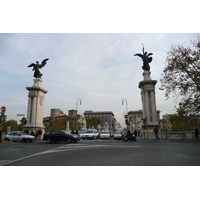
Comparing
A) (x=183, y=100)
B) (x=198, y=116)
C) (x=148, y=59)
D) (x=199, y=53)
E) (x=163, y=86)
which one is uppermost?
(x=148, y=59)

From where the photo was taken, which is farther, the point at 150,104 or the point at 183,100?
the point at 150,104

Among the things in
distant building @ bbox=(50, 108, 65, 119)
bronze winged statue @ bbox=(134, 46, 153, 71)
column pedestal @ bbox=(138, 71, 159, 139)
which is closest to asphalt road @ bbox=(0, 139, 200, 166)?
column pedestal @ bbox=(138, 71, 159, 139)

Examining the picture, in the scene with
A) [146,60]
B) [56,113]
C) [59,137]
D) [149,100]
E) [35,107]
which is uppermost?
[56,113]

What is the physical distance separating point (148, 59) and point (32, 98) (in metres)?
23.5

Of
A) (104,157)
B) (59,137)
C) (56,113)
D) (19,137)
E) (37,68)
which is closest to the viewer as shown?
(104,157)

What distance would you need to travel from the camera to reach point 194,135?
22328 mm

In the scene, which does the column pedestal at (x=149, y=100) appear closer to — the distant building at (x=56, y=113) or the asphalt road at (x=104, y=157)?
the asphalt road at (x=104, y=157)

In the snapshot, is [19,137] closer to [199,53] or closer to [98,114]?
[199,53]

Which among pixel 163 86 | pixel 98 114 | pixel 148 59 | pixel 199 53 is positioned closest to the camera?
pixel 199 53

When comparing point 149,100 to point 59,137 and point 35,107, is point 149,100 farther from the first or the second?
point 35,107

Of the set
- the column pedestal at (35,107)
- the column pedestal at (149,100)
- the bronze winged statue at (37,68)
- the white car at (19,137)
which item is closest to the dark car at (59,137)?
the white car at (19,137)

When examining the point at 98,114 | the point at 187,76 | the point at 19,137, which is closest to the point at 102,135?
the point at 19,137

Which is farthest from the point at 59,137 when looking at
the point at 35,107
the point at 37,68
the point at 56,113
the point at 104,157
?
the point at 56,113

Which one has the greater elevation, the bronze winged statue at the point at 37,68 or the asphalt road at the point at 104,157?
the bronze winged statue at the point at 37,68
